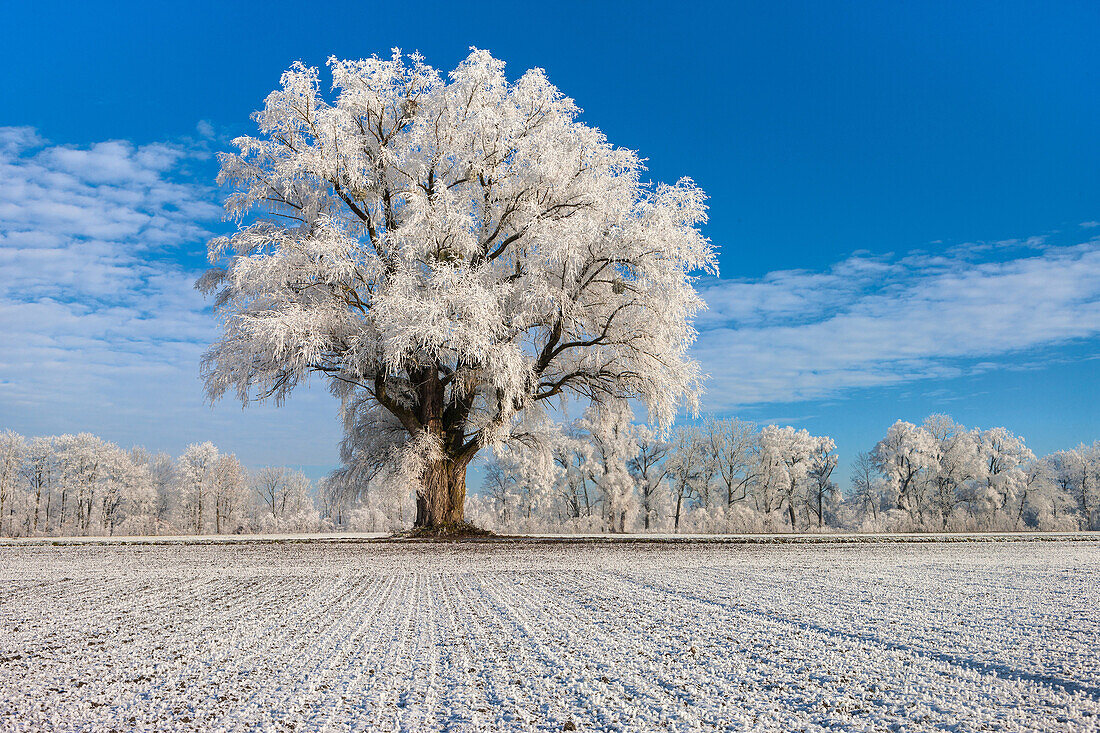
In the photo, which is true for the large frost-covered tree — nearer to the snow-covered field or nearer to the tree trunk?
the tree trunk

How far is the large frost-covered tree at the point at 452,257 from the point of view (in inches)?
575

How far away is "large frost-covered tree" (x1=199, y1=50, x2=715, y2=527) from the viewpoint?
48.0 ft

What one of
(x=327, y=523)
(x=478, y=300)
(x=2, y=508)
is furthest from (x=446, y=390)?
(x=2, y=508)

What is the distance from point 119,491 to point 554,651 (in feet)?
178

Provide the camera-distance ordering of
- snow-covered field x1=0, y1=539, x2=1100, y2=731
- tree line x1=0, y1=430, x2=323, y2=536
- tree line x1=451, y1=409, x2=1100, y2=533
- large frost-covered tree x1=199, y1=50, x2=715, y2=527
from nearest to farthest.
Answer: snow-covered field x1=0, y1=539, x2=1100, y2=731
large frost-covered tree x1=199, y1=50, x2=715, y2=527
tree line x1=451, y1=409, x2=1100, y2=533
tree line x1=0, y1=430, x2=323, y2=536

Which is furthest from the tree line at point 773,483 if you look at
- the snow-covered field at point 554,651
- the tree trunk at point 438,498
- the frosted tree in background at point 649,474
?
the snow-covered field at point 554,651

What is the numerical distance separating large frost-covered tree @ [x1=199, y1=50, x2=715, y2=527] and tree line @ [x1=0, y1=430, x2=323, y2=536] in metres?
32.6

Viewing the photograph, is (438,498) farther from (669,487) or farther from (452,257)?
(669,487)

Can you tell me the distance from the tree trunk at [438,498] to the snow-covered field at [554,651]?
8.38 metres

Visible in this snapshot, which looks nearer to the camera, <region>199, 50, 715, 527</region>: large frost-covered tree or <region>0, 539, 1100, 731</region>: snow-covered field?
<region>0, 539, 1100, 731</region>: snow-covered field

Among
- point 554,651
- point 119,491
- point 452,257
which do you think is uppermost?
point 452,257

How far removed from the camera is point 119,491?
153ft

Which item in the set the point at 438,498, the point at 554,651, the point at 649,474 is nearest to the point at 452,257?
the point at 438,498

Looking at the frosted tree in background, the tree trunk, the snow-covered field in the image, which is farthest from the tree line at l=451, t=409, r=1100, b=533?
the snow-covered field
